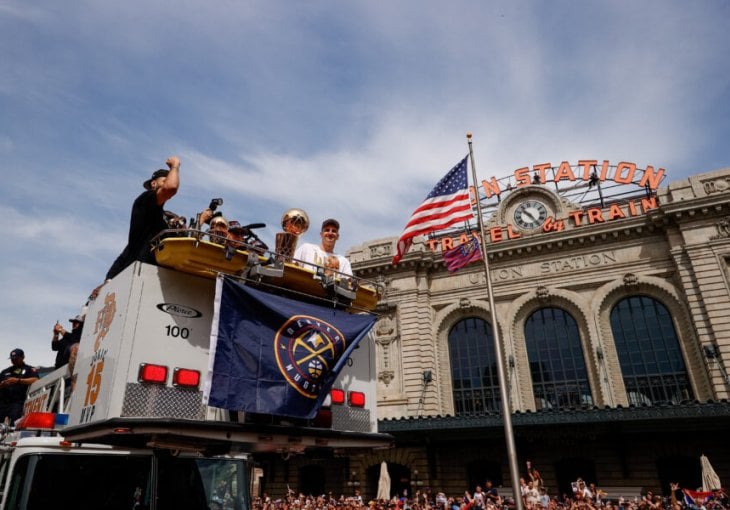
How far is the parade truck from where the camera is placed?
5.06 metres

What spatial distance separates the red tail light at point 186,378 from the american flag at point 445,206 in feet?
27.3

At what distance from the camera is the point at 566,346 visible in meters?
26.9

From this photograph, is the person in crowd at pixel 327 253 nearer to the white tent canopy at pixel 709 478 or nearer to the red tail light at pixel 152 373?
the red tail light at pixel 152 373

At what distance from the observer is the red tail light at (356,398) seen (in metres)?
6.73

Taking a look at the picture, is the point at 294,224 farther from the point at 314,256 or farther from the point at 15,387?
the point at 15,387

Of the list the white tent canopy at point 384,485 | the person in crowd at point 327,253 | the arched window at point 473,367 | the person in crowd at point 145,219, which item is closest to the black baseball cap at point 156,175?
the person in crowd at point 145,219

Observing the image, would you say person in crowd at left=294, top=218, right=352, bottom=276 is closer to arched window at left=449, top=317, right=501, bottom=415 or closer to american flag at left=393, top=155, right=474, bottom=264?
american flag at left=393, top=155, right=474, bottom=264

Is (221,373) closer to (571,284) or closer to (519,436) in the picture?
(519,436)

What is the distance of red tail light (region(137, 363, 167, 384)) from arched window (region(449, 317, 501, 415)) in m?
24.7

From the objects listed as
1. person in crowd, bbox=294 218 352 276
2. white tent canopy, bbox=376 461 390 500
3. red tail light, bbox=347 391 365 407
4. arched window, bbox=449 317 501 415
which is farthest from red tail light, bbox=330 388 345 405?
arched window, bbox=449 317 501 415

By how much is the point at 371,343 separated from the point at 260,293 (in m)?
2.16

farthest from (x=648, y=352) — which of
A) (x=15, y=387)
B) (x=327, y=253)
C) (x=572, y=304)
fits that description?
(x=15, y=387)

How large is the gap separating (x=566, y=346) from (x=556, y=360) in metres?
1.00

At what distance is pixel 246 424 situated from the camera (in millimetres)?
A: 5398
